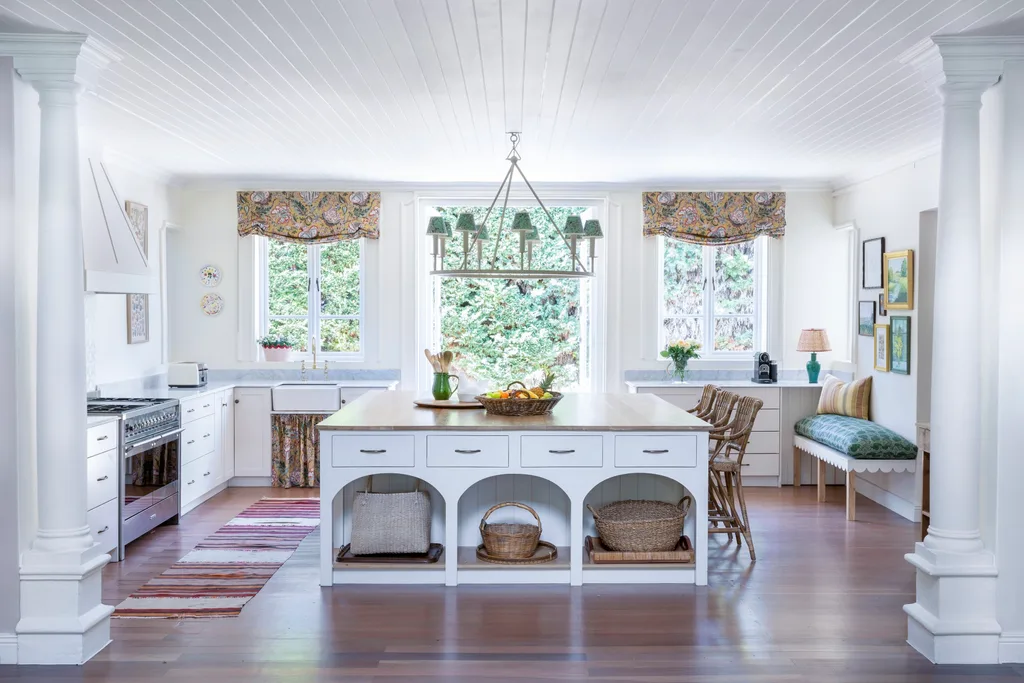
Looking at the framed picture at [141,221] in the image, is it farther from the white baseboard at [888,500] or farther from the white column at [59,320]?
the white baseboard at [888,500]

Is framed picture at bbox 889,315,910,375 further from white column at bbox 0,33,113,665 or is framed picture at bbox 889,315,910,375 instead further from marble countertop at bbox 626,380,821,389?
white column at bbox 0,33,113,665

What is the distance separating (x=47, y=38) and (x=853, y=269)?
6.02 m

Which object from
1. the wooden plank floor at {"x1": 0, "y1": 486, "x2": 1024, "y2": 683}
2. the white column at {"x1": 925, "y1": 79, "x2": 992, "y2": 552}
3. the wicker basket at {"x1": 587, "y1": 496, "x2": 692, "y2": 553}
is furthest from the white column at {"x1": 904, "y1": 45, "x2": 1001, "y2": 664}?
the wicker basket at {"x1": 587, "y1": 496, "x2": 692, "y2": 553}

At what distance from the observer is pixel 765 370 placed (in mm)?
7254

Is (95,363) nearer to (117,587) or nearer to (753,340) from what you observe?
(117,587)

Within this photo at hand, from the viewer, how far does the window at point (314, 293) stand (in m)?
7.71

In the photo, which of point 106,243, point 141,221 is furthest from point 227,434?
point 106,243

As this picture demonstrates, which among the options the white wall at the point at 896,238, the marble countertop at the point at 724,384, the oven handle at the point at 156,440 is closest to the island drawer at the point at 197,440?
the oven handle at the point at 156,440

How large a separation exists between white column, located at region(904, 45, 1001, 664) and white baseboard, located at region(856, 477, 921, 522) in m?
2.49

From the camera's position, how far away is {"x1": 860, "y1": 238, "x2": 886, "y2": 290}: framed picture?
6504 mm

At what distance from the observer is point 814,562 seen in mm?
4914

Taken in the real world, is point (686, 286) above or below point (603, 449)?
Answer: above

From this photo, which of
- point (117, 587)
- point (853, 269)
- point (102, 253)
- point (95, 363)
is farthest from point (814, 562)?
point (95, 363)

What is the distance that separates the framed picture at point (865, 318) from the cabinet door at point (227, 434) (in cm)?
501
